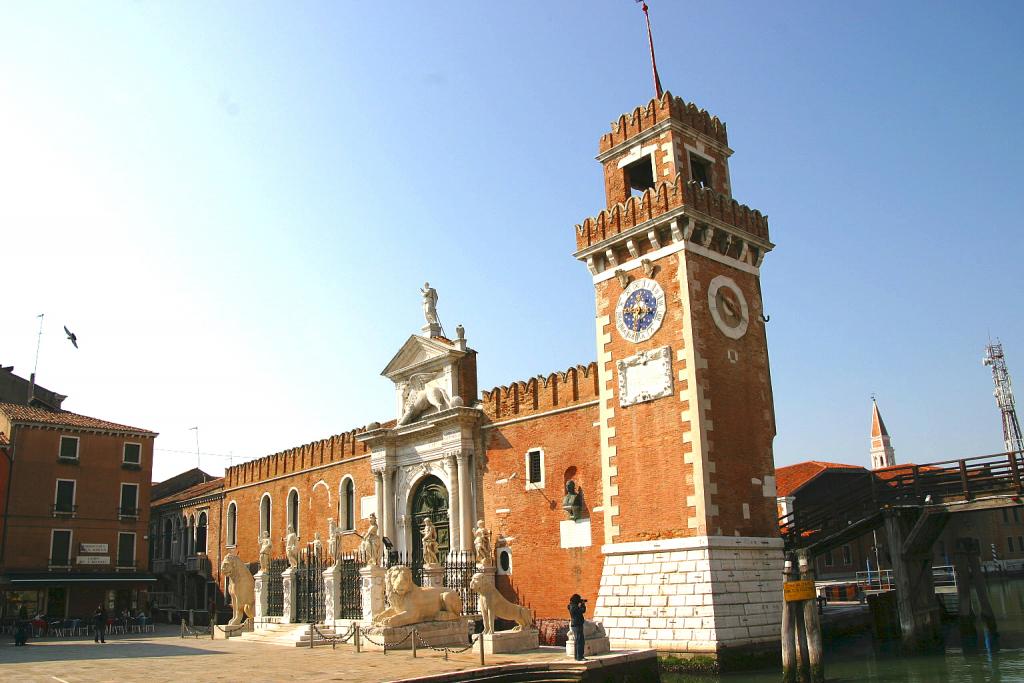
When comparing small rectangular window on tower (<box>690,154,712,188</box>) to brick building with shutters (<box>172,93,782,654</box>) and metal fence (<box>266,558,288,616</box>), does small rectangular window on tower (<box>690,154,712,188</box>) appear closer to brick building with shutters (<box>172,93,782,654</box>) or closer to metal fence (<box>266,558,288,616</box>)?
brick building with shutters (<box>172,93,782,654</box>)

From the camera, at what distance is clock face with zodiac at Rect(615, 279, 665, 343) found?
21000 mm

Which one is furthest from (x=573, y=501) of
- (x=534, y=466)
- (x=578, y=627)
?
→ (x=578, y=627)

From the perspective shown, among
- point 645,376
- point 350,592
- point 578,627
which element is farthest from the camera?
point 350,592

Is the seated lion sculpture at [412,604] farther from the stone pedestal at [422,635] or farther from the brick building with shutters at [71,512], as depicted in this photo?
the brick building with shutters at [71,512]

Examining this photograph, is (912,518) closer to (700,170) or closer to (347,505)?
(700,170)

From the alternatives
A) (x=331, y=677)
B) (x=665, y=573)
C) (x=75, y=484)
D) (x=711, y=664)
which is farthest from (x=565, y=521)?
(x=75, y=484)

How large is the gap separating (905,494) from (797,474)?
26271 mm

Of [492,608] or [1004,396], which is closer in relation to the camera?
[492,608]

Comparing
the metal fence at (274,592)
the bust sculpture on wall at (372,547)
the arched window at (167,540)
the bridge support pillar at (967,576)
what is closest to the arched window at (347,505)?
the metal fence at (274,592)

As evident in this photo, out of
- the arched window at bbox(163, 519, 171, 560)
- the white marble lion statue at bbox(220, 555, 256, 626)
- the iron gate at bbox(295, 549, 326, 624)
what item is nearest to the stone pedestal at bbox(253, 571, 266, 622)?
the white marble lion statue at bbox(220, 555, 256, 626)

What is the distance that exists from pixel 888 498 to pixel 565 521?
8021 millimetres

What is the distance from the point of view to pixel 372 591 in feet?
71.0

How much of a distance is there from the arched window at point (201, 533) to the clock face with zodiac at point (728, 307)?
3145cm

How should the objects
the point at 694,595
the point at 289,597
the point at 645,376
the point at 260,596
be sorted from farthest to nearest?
the point at 260,596
the point at 289,597
the point at 645,376
the point at 694,595
